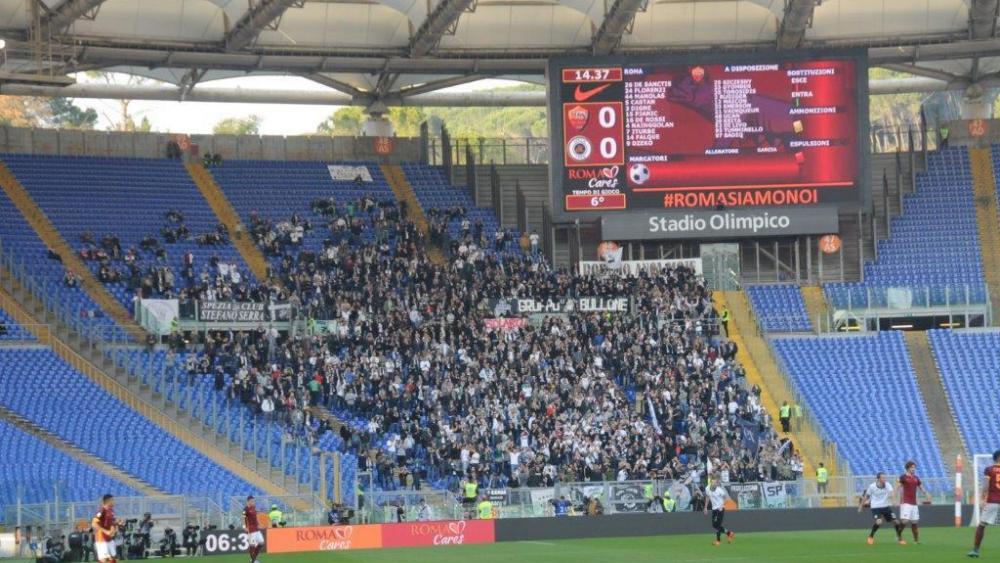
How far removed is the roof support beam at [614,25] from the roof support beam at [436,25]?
4599mm

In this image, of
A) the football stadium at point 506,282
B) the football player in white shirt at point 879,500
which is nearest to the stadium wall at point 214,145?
the football stadium at point 506,282

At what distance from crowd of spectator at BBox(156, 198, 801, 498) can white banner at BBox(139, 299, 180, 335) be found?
1.78 meters

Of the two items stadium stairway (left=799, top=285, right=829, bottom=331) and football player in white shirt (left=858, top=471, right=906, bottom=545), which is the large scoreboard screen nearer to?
stadium stairway (left=799, top=285, right=829, bottom=331)

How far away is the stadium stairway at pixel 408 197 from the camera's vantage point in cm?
6519

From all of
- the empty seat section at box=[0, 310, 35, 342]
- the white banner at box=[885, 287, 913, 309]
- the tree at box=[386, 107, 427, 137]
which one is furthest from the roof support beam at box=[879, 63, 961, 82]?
the tree at box=[386, 107, 427, 137]

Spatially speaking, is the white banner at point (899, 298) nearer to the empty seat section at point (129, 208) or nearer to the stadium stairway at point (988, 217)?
the stadium stairway at point (988, 217)

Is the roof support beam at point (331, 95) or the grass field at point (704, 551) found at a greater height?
the roof support beam at point (331, 95)

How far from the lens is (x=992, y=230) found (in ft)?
218

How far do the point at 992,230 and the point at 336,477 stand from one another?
3033 centimetres

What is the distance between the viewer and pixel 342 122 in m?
126

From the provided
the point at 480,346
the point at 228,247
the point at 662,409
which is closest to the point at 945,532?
the point at 662,409

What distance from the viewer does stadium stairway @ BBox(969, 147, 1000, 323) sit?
6481 centimetres

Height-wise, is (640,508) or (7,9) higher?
(7,9)

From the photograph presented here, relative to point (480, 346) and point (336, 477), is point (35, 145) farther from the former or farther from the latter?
point (336, 477)
